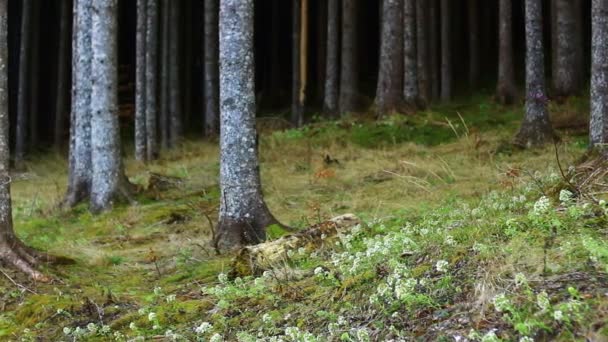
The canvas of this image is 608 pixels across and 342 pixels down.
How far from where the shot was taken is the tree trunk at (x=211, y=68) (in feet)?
57.3

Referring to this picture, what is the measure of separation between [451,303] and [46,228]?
24.3 feet

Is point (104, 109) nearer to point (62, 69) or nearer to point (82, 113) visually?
point (82, 113)

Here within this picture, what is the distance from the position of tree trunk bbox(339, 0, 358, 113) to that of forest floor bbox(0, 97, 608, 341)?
19.6 feet

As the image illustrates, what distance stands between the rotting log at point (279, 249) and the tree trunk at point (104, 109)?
4853 mm

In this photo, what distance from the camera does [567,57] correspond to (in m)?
14.9

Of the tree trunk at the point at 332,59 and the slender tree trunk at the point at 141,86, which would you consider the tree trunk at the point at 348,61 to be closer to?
the tree trunk at the point at 332,59

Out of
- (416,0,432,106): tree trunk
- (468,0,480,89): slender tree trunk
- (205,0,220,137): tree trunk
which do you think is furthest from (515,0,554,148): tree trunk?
(468,0,480,89): slender tree trunk

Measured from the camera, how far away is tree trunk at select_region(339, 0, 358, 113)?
670 inches

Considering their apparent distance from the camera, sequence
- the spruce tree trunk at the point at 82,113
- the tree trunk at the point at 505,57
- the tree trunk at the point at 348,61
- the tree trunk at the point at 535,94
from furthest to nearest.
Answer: the tree trunk at the point at 348,61
the tree trunk at the point at 505,57
the spruce tree trunk at the point at 82,113
the tree trunk at the point at 535,94

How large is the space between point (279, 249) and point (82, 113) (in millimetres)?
6606

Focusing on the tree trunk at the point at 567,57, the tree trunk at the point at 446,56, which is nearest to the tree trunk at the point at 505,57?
the tree trunk at the point at 567,57

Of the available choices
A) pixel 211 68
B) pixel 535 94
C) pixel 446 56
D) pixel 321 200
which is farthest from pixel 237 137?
pixel 446 56

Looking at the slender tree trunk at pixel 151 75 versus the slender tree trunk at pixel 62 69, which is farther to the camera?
the slender tree trunk at pixel 62 69

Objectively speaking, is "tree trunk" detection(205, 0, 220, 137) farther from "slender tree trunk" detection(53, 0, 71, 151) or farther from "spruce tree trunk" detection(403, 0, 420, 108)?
"slender tree trunk" detection(53, 0, 71, 151)
